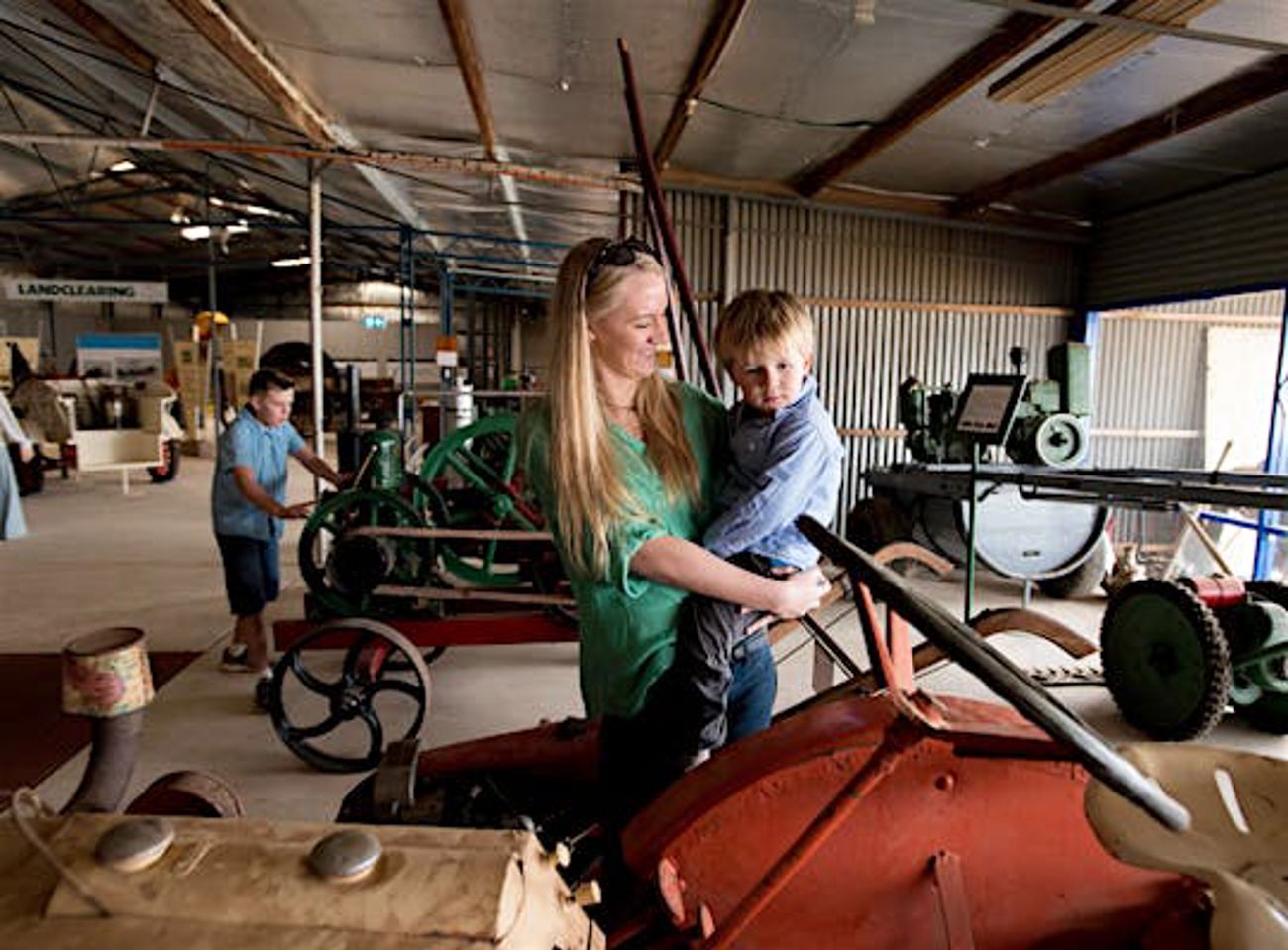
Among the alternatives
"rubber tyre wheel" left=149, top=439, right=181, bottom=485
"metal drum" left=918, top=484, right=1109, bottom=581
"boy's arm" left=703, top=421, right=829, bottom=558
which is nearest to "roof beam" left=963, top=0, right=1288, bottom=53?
"boy's arm" left=703, top=421, right=829, bottom=558

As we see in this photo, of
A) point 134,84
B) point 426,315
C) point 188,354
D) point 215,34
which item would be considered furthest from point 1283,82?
point 426,315

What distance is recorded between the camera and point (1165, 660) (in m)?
3.51

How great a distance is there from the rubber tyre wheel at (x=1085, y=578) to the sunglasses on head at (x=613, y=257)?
219 inches

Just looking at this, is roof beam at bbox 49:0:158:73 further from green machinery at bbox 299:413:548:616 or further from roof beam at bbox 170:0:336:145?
green machinery at bbox 299:413:548:616

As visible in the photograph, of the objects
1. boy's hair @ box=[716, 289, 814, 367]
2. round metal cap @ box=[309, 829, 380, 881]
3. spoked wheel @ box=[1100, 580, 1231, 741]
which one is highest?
boy's hair @ box=[716, 289, 814, 367]

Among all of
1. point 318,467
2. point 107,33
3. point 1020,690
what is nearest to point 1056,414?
point 318,467

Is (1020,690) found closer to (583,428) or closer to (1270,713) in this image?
(583,428)

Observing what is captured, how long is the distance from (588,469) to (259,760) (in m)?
2.57

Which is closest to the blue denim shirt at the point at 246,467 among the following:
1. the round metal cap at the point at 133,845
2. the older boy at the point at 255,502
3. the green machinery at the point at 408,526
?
the older boy at the point at 255,502

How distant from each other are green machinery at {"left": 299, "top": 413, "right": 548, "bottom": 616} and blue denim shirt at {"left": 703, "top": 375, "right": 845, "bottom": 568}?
203cm

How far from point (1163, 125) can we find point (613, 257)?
203 inches

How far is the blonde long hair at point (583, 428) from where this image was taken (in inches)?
48.8

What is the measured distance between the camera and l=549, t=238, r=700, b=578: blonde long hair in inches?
48.8

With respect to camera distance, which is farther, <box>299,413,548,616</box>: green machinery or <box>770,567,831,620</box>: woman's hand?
<box>299,413,548,616</box>: green machinery
